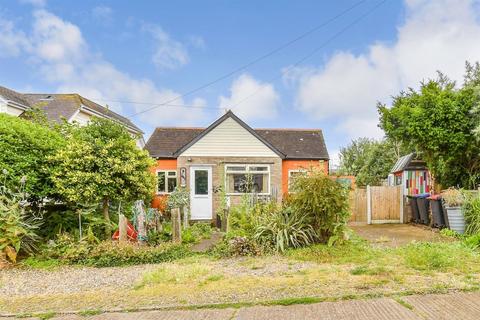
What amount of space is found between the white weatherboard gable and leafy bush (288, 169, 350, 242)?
763 centimetres

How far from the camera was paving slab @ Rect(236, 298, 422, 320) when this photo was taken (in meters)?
3.88

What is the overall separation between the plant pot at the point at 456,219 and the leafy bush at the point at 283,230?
5.18 meters

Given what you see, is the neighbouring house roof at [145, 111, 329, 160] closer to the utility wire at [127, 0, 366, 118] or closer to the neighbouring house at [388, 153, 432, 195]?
the utility wire at [127, 0, 366, 118]

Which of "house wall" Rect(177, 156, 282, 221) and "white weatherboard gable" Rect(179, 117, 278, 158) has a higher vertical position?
"white weatherboard gable" Rect(179, 117, 278, 158)

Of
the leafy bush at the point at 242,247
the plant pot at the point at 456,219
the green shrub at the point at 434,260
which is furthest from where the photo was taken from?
the plant pot at the point at 456,219

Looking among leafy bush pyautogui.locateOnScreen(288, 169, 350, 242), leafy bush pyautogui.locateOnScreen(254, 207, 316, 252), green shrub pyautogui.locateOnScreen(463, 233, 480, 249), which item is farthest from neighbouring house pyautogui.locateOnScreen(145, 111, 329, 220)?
green shrub pyautogui.locateOnScreen(463, 233, 480, 249)

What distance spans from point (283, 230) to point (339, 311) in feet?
13.1

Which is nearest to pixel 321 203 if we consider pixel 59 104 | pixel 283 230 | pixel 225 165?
pixel 283 230

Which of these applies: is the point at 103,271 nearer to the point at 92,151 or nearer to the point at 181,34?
the point at 92,151

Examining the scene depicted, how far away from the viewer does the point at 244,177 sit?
15898 mm

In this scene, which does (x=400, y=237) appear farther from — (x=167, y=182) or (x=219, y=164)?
(x=167, y=182)

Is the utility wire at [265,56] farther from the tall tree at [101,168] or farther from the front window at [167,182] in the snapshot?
the tall tree at [101,168]

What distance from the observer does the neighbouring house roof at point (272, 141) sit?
52.6ft

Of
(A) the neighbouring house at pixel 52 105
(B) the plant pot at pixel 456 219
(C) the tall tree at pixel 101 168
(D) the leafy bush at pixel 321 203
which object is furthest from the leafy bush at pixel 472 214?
(A) the neighbouring house at pixel 52 105
